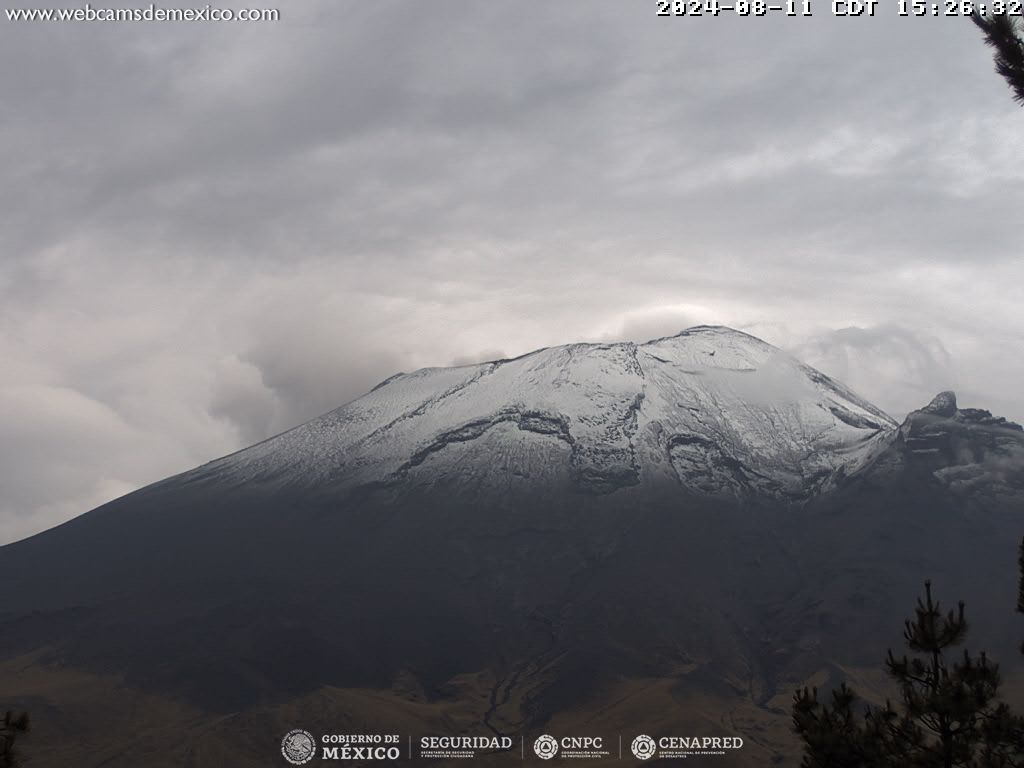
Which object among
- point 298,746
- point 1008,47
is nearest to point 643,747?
point 298,746

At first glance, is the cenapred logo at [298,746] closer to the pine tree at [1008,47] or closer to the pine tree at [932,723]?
the pine tree at [932,723]

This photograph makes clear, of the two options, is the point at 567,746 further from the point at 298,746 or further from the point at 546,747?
the point at 298,746

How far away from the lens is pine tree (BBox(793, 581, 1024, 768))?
26.6 m

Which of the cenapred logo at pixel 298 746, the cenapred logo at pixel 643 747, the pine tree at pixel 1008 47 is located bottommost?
the cenapred logo at pixel 643 747

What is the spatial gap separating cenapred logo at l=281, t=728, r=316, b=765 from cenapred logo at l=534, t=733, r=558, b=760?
120 ft

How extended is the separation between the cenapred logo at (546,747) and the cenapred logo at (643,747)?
13177 mm

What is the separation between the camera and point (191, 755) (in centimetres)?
17275

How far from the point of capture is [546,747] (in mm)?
184750

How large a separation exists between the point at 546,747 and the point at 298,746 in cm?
4019

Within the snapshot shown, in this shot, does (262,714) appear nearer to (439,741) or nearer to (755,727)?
(439,741)

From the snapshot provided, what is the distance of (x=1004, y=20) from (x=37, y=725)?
195040mm

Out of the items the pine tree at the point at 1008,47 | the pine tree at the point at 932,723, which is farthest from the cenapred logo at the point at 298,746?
the pine tree at the point at 1008,47

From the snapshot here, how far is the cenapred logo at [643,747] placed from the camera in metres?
175

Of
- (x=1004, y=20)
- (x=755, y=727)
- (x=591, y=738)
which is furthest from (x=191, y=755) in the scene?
(x=1004, y=20)
